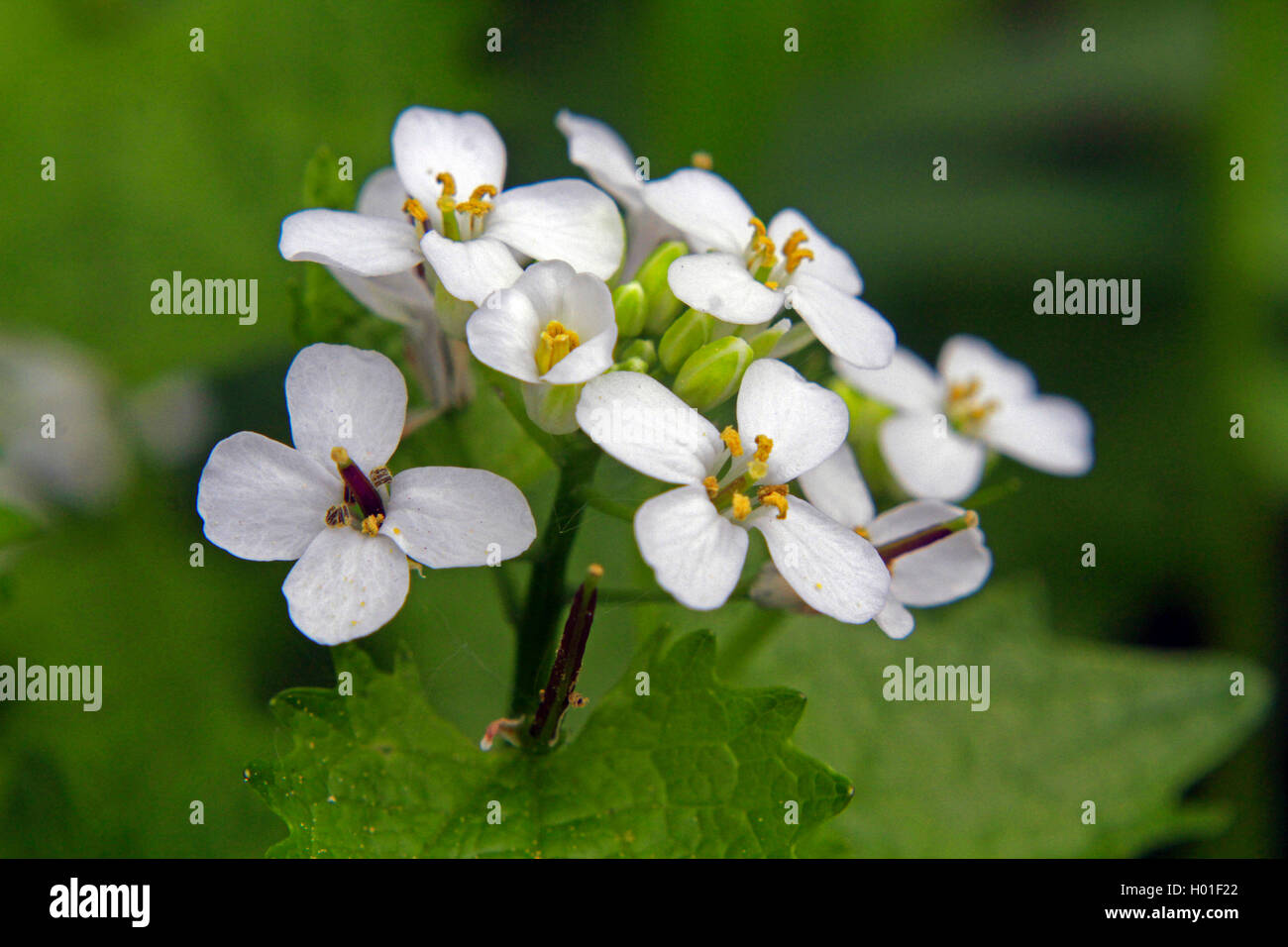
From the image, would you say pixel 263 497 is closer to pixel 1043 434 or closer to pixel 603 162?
pixel 603 162

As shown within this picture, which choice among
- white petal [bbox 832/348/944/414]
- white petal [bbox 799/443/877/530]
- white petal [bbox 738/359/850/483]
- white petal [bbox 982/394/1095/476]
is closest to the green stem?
white petal [bbox 738/359/850/483]

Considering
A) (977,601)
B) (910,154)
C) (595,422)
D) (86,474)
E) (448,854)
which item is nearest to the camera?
(595,422)

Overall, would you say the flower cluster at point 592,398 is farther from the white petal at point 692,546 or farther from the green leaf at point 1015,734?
the green leaf at point 1015,734

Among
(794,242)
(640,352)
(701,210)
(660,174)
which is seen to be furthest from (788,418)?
(660,174)

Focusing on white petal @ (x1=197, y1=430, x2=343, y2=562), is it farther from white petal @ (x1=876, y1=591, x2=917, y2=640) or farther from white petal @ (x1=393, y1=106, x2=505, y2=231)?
white petal @ (x1=876, y1=591, x2=917, y2=640)

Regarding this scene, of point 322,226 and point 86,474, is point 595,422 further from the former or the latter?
point 86,474
